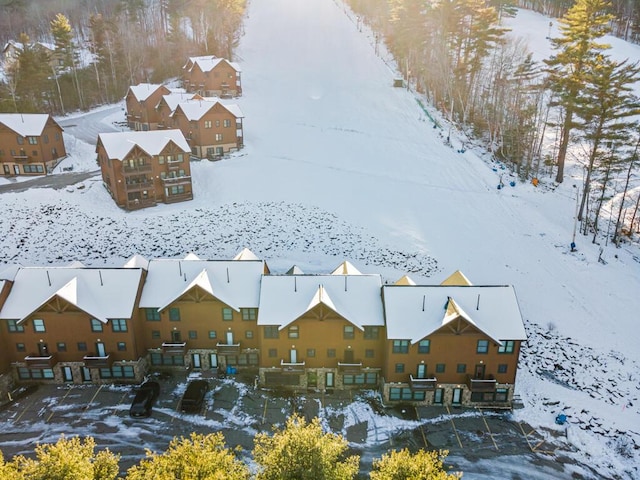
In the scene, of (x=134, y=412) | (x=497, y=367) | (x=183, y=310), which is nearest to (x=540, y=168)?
(x=497, y=367)

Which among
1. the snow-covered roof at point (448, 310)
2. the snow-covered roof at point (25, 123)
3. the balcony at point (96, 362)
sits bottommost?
the balcony at point (96, 362)

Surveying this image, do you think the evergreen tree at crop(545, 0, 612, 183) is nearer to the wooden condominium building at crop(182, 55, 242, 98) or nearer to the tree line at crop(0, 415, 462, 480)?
the tree line at crop(0, 415, 462, 480)

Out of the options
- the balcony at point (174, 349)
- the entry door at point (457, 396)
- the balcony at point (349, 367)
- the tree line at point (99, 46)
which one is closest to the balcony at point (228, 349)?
the balcony at point (174, 349)

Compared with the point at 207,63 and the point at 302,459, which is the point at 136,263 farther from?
the point at 207,63

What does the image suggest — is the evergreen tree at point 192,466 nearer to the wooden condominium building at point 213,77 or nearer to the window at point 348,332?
the window at point 348,332

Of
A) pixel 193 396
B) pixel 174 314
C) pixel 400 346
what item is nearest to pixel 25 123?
pixel 174 314
